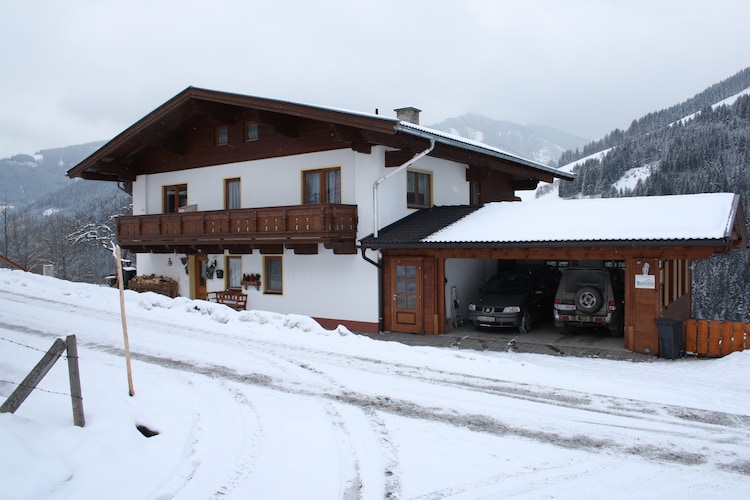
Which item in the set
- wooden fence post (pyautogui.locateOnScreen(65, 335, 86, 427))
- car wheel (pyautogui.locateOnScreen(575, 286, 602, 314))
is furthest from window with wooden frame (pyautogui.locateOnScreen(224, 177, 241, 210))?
wooden fence post (pyautogui.locateOnScreen(65, 335, 86, 427))

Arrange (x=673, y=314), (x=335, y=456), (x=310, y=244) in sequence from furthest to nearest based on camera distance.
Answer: (x=310, y=244)
(x=673, y=314)
(x=335, y=456)

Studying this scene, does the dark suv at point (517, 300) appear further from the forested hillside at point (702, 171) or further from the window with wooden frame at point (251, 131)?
the forested hillside at point (702, 171)

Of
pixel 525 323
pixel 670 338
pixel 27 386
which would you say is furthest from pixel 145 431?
pixel 525 323

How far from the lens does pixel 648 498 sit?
5.36 m

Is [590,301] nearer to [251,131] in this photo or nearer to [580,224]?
[580,224]

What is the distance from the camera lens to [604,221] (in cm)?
1448

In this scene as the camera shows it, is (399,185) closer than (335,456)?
No

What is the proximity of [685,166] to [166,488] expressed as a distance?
85.8m

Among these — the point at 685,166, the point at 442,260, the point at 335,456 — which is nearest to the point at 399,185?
the point at 442,260

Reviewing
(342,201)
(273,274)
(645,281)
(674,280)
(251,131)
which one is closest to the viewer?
(645,281)

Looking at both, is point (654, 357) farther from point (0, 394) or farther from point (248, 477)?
point (0, 394)

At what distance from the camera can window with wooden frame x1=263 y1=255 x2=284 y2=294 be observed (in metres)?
19.1

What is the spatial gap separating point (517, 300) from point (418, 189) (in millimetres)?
4875

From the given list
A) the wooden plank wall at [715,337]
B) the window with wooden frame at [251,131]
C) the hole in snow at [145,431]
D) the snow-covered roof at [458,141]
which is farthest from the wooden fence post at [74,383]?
the window with wooden frame at [251,131]
